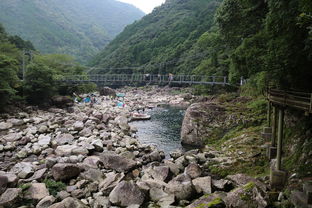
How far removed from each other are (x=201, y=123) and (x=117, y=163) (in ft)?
15.6

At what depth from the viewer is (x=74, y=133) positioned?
12203 mm

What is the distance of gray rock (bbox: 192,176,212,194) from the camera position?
5.85 m

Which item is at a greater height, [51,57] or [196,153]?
[51,57]

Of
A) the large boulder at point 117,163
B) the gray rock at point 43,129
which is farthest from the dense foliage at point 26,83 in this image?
the large boulder at point 117,163

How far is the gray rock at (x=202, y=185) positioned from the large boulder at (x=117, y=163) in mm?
2460

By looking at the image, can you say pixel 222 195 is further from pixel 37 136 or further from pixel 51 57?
pixel 51 57

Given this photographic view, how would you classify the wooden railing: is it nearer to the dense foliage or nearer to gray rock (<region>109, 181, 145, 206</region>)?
gray rock (<region>109, 181, 145, 206</region>)

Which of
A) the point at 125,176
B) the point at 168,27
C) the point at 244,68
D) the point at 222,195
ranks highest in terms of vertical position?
the point at 168,27

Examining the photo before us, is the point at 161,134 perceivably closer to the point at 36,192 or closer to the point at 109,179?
the point at 109,179

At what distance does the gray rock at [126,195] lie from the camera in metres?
5.52

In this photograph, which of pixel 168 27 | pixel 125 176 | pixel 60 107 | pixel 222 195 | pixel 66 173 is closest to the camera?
pixel 222 195

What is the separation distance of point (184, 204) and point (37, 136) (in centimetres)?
905

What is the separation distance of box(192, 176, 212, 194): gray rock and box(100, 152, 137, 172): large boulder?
246 cm

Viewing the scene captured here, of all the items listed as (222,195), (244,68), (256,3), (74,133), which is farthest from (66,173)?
(256,3)
